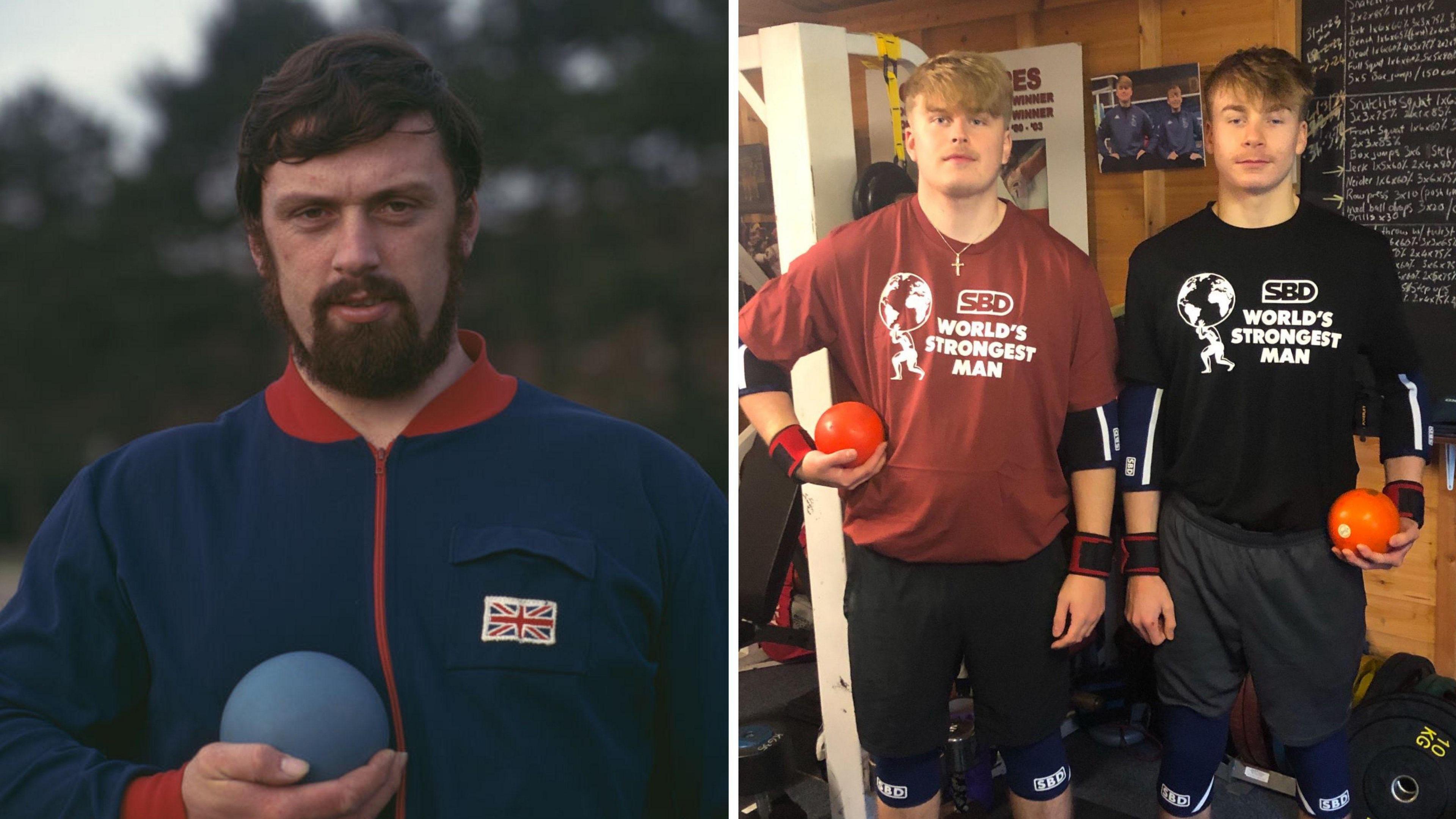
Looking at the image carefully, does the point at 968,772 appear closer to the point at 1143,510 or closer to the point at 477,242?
the point at 1143,510

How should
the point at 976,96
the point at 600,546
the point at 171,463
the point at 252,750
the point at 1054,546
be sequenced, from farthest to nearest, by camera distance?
the point at 1054,546
the point at 976,96
the point at 600,546
the point at 171,463
the point at 252,750

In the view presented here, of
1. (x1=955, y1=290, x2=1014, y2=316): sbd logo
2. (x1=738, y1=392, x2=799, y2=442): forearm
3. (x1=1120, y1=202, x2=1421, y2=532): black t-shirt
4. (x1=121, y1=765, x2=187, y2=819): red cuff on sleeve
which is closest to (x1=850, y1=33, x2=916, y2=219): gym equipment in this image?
(x1=955, y1=290, x2=1014, y2=316): sbd logo

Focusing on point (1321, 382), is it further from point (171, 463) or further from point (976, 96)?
point (171, 463)

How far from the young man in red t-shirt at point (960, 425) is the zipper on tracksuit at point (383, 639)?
795mm

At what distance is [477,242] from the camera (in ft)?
4.86

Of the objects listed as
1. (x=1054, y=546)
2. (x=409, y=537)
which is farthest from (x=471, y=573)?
(x=1054, y=546)

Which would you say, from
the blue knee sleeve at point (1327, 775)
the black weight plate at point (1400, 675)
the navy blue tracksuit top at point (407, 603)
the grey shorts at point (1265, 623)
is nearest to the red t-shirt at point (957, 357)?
the grey shorts at point (1265, 623)

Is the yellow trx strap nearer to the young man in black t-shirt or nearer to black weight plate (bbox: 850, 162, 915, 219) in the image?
black weight plate (bbox: 850, 162, 915, 219)

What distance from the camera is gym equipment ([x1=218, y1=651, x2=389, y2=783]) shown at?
4.05 ft

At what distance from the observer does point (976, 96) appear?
1921 millimetres

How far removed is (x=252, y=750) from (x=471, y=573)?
33 cm

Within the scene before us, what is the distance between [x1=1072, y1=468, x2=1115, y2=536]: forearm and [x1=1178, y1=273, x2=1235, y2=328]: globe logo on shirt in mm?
317

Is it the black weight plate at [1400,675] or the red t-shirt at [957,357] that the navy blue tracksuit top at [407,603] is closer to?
the red t-shirt at [957,357]

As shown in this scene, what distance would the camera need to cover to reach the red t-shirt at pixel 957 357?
6.47 ft
